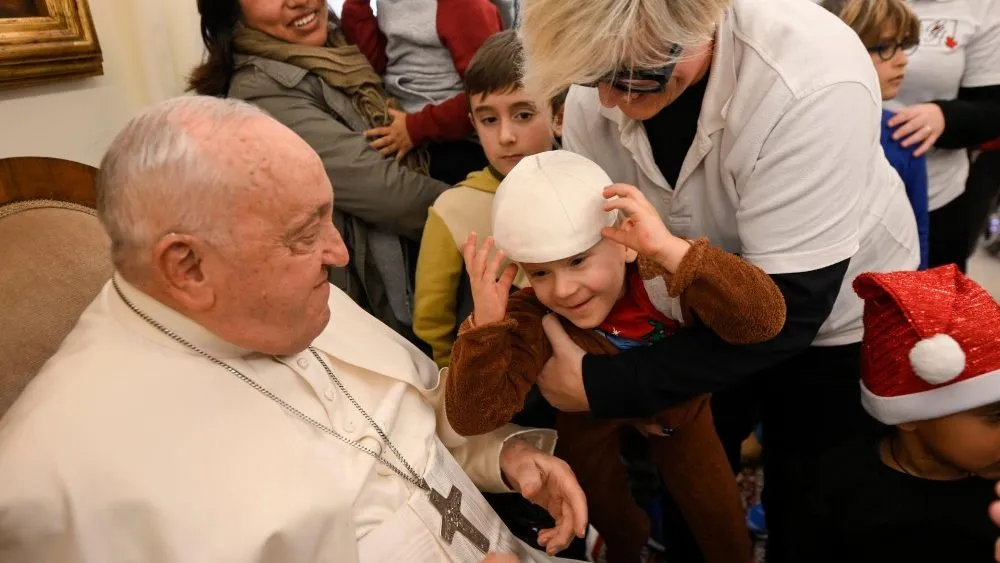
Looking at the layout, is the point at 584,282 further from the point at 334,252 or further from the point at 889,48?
the point at 889,48

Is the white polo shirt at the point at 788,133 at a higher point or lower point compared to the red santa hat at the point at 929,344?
higher

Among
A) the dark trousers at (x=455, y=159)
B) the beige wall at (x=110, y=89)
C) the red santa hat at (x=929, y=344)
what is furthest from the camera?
the dark trousers at (x=455, y=159)

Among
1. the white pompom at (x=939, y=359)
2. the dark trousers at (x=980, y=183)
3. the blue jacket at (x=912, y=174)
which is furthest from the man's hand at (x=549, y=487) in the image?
the dark trousers at (x=980, y=183)

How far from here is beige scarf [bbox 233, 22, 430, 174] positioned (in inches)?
76.2

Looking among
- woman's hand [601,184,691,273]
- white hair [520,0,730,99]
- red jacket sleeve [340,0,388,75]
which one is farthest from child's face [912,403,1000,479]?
red jacket sleeve [340,0,388,75]

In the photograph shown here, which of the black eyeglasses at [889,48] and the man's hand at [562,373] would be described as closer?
the man's hand at [562,373]

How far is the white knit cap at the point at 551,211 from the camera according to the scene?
1.25 metres

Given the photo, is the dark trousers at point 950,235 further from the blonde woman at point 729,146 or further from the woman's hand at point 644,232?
the woman's hand at point 644,232

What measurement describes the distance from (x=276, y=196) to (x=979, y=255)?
443 cm

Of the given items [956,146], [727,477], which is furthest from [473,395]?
[956,146]

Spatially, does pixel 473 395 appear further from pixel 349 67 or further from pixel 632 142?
pixel 349 67

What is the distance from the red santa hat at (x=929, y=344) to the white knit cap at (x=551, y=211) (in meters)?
0.54

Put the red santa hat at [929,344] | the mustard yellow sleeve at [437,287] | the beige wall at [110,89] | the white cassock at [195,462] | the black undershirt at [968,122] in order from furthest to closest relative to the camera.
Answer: the black undershirt at [968,122] → the mustard yellow sleeve at [437,287] → the beige wall at [110,89] → the red santa hat at [929,344] → the white cassock at [195,462]

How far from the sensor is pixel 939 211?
226cm
